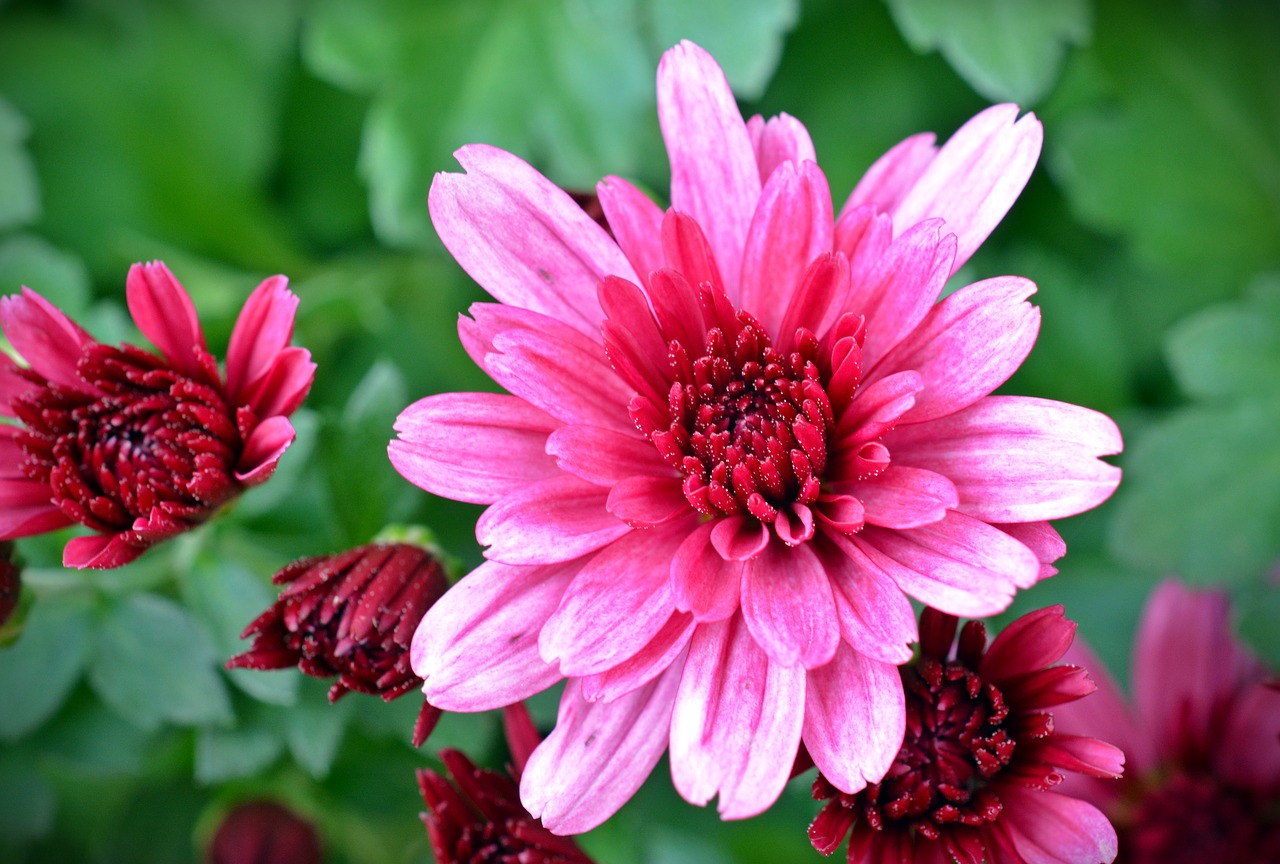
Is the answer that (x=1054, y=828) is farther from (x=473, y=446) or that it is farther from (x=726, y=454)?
(x=473, y=446)

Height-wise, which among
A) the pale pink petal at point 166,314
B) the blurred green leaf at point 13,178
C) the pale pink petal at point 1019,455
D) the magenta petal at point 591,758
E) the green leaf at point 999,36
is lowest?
the blurred green leaf at point 13,178

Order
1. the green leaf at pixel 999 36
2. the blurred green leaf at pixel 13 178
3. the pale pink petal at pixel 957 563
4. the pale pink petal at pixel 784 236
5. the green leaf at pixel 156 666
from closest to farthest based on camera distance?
the pale pink petal at pixel 957 563
the pale pink petal at pixel 784 236
the green leaf at pixel 156 666
the green leaf at pixel 999 36
the blurred green leaf at pixel 13 178

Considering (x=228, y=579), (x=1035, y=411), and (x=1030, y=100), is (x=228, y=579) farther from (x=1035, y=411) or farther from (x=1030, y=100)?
(x=1030, y=100)

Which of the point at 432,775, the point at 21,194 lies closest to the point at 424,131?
the point at 21,194

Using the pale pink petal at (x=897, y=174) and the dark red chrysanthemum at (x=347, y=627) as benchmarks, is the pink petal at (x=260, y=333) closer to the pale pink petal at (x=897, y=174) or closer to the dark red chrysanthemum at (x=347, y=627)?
the dark red chrysanthemum at (x=347, y=627)

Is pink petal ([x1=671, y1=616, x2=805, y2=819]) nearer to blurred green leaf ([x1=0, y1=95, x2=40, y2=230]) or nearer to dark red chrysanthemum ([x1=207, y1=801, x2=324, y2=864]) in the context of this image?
dark red chrysanthemum ([x1=207, y1=801, x2=324, y2=864])

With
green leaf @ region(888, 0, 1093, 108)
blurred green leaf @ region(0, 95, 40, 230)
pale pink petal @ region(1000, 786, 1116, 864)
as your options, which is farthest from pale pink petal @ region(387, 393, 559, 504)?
blurred green leaf @ region(0, 95, 40, 230)

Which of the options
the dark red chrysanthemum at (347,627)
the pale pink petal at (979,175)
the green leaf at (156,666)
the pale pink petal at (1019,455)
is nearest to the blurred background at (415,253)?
the green leaf at (156,666)
